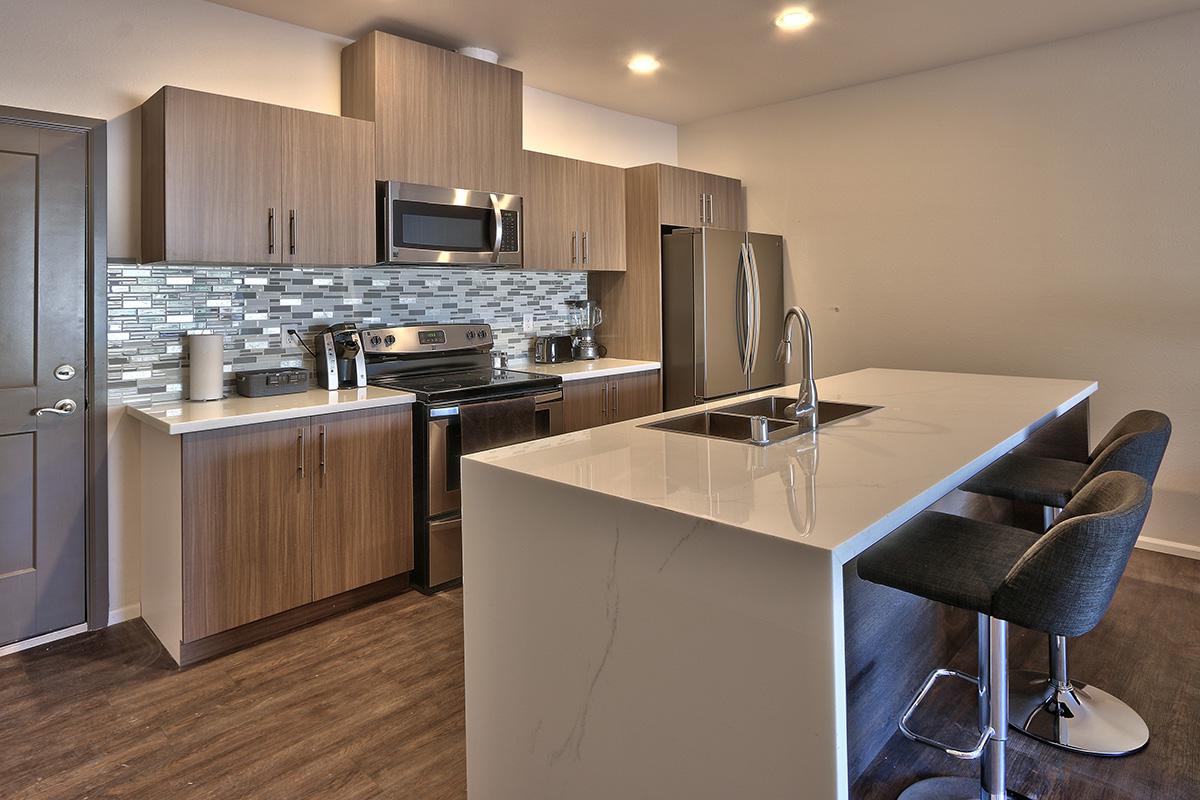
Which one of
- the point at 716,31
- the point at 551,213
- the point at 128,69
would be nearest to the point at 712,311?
the point at 551,213

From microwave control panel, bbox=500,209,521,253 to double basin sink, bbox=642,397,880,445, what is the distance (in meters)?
1.71

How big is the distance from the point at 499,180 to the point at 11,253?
203 centimetres

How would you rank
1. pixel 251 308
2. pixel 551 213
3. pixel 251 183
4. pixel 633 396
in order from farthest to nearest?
1. pixel 633 396
2. pixel 551 213
3. pixel 251 308
4. pixel 251 183

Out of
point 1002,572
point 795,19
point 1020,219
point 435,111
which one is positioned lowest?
point 1002,572

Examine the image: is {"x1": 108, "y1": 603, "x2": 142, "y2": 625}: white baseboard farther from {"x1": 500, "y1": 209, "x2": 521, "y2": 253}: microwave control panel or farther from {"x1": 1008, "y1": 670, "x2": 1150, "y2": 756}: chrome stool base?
{"x1": 1008, "y1": 670, "x2": 1150, "y2": 756}: chrome stool base

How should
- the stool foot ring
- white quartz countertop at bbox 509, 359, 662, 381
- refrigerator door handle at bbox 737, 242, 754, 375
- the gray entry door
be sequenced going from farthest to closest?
refrigerator door handle at bbox 737, 242, 754, 375, white quartz countertop at bbox 509, 359, 662, 381, the gray entry door, the stool foot ring

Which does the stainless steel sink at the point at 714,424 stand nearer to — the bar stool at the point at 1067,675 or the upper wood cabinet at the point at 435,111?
the bar stool at the point at 1067,675

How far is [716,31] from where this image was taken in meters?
3.51

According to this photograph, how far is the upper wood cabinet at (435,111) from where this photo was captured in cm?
325

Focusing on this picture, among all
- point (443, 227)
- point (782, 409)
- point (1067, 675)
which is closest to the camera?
point (1067, 675)

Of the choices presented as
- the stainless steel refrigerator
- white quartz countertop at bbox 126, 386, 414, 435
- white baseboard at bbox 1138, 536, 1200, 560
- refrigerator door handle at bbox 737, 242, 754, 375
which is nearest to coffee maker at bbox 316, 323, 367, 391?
white quartz countertop at bbox 126, 386, 414, 435

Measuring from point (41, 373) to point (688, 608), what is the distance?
2.65 meters

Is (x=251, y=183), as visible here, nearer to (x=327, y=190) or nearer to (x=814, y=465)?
(x=327, y=190)

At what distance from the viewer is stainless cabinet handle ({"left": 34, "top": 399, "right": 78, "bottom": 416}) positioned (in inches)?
107
